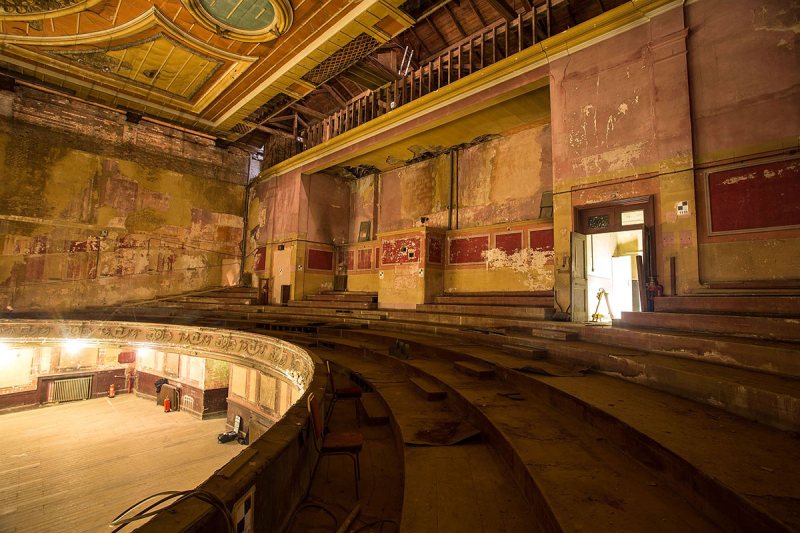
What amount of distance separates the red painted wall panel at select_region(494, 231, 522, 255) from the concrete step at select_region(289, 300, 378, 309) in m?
3.55

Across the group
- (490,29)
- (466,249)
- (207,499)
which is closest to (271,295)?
(466,249)

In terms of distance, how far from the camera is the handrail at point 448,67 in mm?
8039

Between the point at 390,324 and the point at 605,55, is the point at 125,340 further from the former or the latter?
the point at 605,55

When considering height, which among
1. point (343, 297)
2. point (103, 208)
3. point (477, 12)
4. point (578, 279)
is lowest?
point (343, 297)

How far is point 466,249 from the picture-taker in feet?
31.4

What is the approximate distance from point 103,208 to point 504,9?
1263 centimetres

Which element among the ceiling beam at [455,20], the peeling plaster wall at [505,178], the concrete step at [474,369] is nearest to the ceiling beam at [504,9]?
the ceiling beam at [455,20]

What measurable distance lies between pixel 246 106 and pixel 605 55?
978cm

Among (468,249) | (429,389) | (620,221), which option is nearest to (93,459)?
(429,389)

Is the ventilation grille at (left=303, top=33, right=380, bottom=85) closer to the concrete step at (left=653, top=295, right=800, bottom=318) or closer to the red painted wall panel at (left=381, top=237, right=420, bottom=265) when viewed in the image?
the red painted wall panel at (left=381, top=237, right=420, bottom=265)

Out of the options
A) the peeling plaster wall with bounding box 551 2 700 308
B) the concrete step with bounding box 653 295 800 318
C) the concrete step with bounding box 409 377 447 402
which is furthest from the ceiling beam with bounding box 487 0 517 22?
the concrete step with bounding box 409 377 447 402

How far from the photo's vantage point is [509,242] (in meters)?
8.88

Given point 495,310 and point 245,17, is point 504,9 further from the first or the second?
point 495,310

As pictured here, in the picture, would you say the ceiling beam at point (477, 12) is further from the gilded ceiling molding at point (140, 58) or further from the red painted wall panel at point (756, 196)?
the red painted wall panel at point (756, 196)
